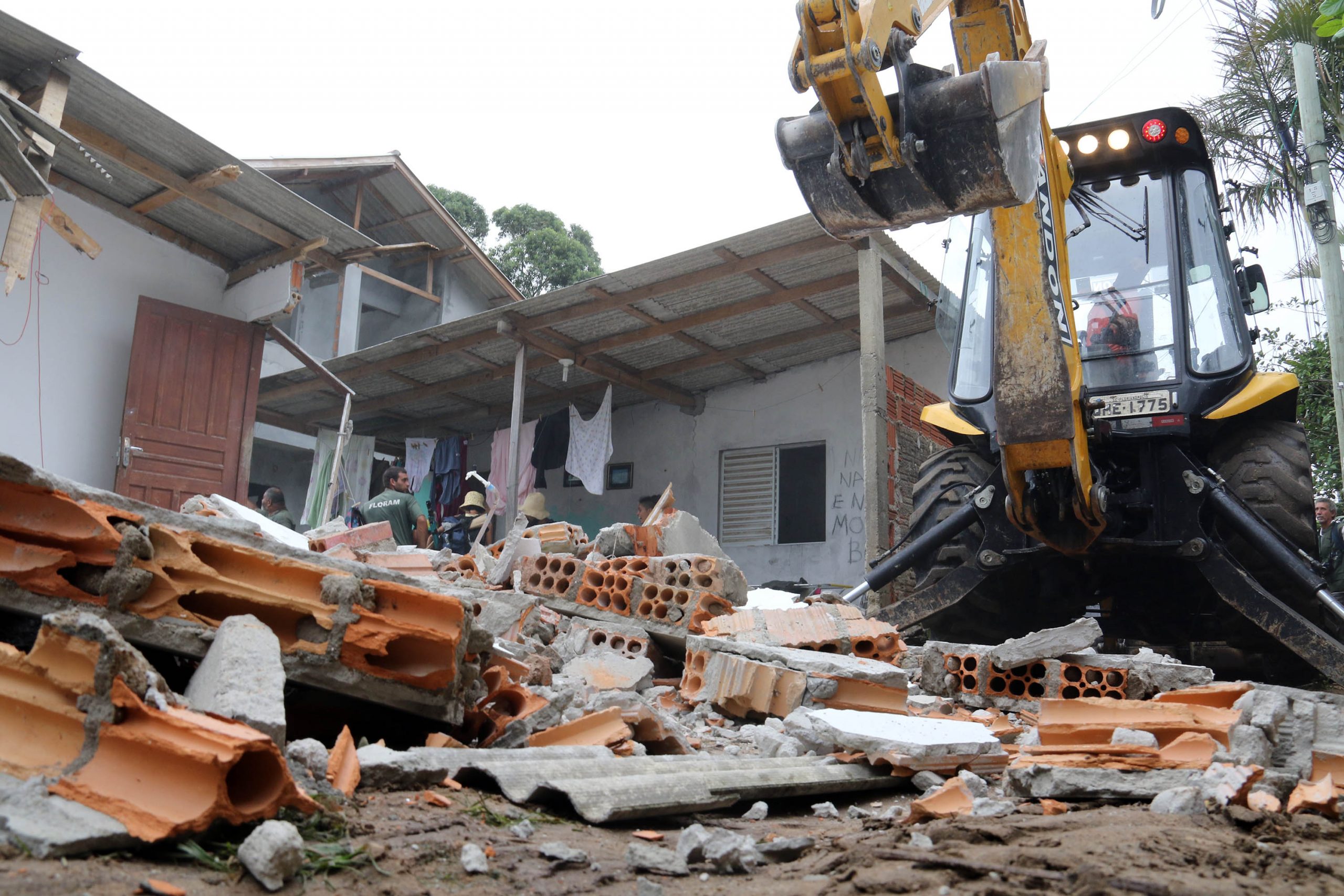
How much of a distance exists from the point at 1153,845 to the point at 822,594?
198 inches

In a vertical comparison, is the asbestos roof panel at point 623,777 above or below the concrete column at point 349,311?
below

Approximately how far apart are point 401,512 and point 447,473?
20.3ft

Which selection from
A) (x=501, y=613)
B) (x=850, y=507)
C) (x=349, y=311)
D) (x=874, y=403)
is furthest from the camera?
(x=349, y=311)

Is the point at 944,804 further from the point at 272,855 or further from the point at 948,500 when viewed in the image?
the point at 948,500

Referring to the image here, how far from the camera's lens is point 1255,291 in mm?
6406

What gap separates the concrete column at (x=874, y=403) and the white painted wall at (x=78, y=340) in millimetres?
6356

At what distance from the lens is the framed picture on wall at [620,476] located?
14930mm

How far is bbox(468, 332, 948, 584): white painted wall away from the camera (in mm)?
12555

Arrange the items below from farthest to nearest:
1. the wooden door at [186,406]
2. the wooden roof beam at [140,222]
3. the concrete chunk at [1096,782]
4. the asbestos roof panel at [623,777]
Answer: the wooden door at [186,406] < the wooden roof beam at [140,222] < the concrete chunk at [1096,782] < the asbestos roof panel at [623,777]

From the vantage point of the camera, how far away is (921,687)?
5730 millimetres

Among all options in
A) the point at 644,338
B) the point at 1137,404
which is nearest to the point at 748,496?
the point at 644,338

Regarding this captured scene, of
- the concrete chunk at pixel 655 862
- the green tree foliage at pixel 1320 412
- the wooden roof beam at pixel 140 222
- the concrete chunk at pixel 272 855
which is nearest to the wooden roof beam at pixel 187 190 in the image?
the wooden roof beam at pixel 140 222

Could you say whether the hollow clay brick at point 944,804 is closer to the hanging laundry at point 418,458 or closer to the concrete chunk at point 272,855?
the concrete chunk at point 272,855

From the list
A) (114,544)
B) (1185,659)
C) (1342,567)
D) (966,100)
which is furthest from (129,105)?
(1342,567)
